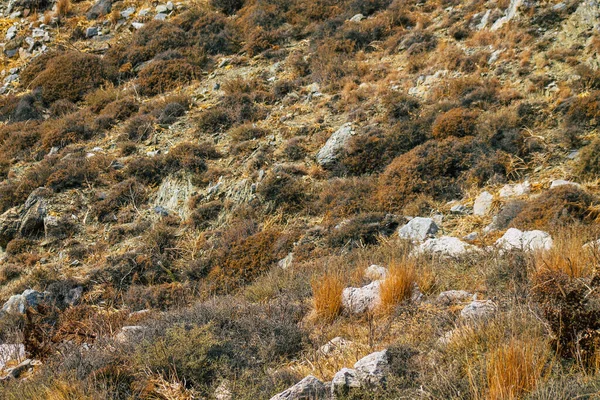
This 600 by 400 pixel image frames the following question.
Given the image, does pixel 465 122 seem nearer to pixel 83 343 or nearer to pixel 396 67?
pixel 396 67

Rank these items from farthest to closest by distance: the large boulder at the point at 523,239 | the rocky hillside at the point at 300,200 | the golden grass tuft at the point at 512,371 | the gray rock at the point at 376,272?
the large boulder at the point at 523,239
the gray rock at the point at 376,272
the rocky hillside at the point at 300,200
the golden grass tuft at the point at 512,371

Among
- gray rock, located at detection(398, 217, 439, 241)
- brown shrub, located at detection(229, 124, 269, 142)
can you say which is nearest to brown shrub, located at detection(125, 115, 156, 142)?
brown shrub, located at detection(229, 124, 269, 142)

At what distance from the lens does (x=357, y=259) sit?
8.37m

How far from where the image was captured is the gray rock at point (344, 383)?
4016 mm

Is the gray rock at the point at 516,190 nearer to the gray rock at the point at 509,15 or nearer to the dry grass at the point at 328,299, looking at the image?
the dry grass at the point at 328,299

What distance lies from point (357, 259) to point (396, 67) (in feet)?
26.1

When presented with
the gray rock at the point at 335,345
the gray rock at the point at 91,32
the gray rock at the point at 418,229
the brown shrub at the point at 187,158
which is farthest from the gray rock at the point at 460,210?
the gray rock at the point at 91,32

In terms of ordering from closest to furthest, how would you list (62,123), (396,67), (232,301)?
1. (232,301)
2. (396,67)
3. (62,123)

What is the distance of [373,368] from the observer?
4180mm

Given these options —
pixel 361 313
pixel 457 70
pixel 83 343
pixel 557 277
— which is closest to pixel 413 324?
pixel 361 313

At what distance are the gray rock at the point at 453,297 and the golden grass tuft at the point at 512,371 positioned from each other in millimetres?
1770

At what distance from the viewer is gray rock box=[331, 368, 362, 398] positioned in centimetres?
402

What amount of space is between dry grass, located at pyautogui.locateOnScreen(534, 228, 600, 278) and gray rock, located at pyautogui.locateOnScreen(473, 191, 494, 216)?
367cm

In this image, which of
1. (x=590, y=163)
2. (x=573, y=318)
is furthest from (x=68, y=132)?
(x=573, y=318)
